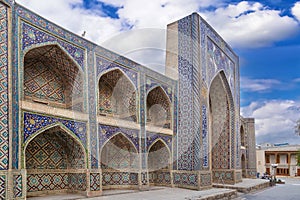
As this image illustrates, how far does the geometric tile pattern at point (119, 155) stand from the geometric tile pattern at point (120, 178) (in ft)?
0.61

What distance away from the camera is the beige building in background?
26.2 m

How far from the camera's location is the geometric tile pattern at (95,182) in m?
7.28

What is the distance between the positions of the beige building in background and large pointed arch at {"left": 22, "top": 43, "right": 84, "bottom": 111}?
896 inches

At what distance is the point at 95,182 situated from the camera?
7363mm

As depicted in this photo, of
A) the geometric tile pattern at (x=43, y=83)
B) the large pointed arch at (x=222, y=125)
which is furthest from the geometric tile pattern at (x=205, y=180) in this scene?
the geometric tile pattern at (x=43, y=83)

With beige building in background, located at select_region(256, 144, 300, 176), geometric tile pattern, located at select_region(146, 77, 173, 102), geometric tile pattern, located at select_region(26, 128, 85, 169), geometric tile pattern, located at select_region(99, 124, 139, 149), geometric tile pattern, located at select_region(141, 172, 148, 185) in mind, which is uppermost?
geometric tile pattern, located at select_region(146, 77, 173, 102)

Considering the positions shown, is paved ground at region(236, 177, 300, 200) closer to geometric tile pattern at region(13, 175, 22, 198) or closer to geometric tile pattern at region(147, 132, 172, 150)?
geometric tile pattern at region(147, 132, 172, 150)

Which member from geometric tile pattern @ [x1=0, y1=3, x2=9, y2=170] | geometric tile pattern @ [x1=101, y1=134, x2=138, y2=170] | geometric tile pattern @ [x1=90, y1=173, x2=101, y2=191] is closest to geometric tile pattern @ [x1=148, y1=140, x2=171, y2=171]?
geometric tile pattern @ [x1=101, y1=134, x2=138, y2=170]

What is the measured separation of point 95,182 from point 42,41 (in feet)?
11.3

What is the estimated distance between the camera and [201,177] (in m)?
9.56

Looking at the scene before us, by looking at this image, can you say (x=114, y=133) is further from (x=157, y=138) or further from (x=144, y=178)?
(x=157, y=138)

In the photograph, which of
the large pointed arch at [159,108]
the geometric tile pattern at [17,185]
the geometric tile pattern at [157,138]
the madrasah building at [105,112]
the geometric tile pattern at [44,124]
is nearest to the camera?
the geometric tile pattern at [17,185]

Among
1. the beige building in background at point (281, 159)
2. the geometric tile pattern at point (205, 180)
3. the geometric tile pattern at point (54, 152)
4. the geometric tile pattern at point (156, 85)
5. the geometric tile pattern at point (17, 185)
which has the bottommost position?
the beige building in background at point (281, 159)

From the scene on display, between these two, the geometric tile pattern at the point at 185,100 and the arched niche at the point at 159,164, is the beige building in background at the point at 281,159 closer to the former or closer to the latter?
the geometric tile pattern at the point at 185,100
